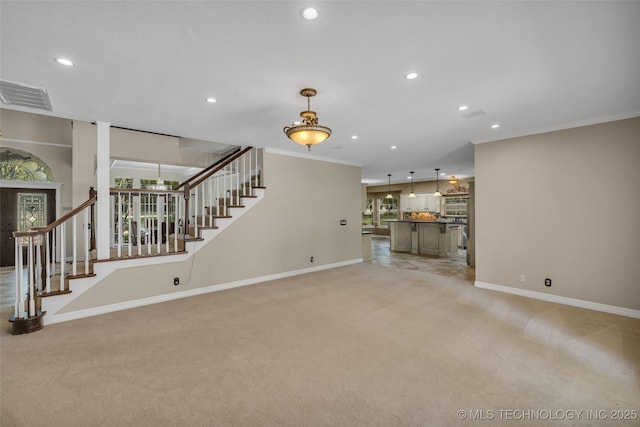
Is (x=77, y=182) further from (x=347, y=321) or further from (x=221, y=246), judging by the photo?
Answer: (x=347, y=321)

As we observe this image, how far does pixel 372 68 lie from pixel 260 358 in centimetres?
286

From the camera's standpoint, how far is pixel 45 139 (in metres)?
6.59

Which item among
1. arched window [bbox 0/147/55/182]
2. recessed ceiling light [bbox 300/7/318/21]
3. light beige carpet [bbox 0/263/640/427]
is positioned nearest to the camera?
recessed ceiling light [bbox 300/7/318/21]

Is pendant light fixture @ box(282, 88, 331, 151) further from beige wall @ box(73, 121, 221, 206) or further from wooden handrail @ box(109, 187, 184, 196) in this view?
beige wall @ box(73, 121, 221, 206)

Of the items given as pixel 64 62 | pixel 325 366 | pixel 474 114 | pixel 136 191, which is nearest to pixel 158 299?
pixel 136 191

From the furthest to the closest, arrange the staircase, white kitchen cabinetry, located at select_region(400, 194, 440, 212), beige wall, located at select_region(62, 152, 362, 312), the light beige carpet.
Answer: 1. white kitchen cabinetry, located at select_region(400, 194, 440, 212)
2. beige wall, located at select_region(62, 152, 362, 312)
3. the staircase
4. the light beige carpet

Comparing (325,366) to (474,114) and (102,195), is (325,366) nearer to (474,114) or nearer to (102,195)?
(474,114)

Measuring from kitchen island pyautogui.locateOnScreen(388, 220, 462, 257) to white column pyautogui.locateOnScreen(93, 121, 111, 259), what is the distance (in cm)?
789

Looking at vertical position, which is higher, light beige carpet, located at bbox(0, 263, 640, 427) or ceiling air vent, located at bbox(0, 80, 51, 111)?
ceiling air vent, located at bbox(0, 80, 51, 111)

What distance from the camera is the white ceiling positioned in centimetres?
181

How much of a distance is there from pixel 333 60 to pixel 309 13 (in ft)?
1.94

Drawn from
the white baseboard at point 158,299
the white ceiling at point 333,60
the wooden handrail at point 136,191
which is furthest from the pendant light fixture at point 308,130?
the white baseboard at point 158,299

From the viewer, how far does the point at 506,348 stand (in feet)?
9.13

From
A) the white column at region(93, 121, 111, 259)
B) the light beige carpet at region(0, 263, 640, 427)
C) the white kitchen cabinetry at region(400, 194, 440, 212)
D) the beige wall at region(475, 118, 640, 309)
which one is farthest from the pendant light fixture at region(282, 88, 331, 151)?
the white kitchen cabinetry at region(400, 194, 440, 212)
